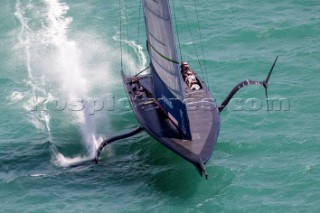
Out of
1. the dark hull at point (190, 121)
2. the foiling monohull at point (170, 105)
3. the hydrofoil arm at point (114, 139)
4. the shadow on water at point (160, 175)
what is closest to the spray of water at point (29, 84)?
→ the hydrofoil arm at point (114, 139)

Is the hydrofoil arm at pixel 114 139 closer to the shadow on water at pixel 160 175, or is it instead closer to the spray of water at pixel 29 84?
the shadow on water at pixel 160 175

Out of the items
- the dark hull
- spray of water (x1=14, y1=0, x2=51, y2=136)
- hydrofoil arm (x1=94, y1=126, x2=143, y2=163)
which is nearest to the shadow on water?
hydrofoil arm (x1=94, y1=126, x2=143, y2=163)

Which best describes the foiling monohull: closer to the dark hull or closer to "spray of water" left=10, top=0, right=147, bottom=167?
the dark hull

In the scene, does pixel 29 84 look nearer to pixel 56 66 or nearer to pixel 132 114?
pixel 56 66

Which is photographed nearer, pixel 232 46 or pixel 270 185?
pixel 270 185

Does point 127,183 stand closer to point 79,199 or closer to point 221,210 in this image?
point 79,199

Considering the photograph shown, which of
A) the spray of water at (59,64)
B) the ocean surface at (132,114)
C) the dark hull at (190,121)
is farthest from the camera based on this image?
the spray of water at (59,64)

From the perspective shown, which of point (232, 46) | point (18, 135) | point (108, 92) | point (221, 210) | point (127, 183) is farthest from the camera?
point (232, 46)

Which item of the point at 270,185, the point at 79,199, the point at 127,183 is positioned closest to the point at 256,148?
the point at 270,185
